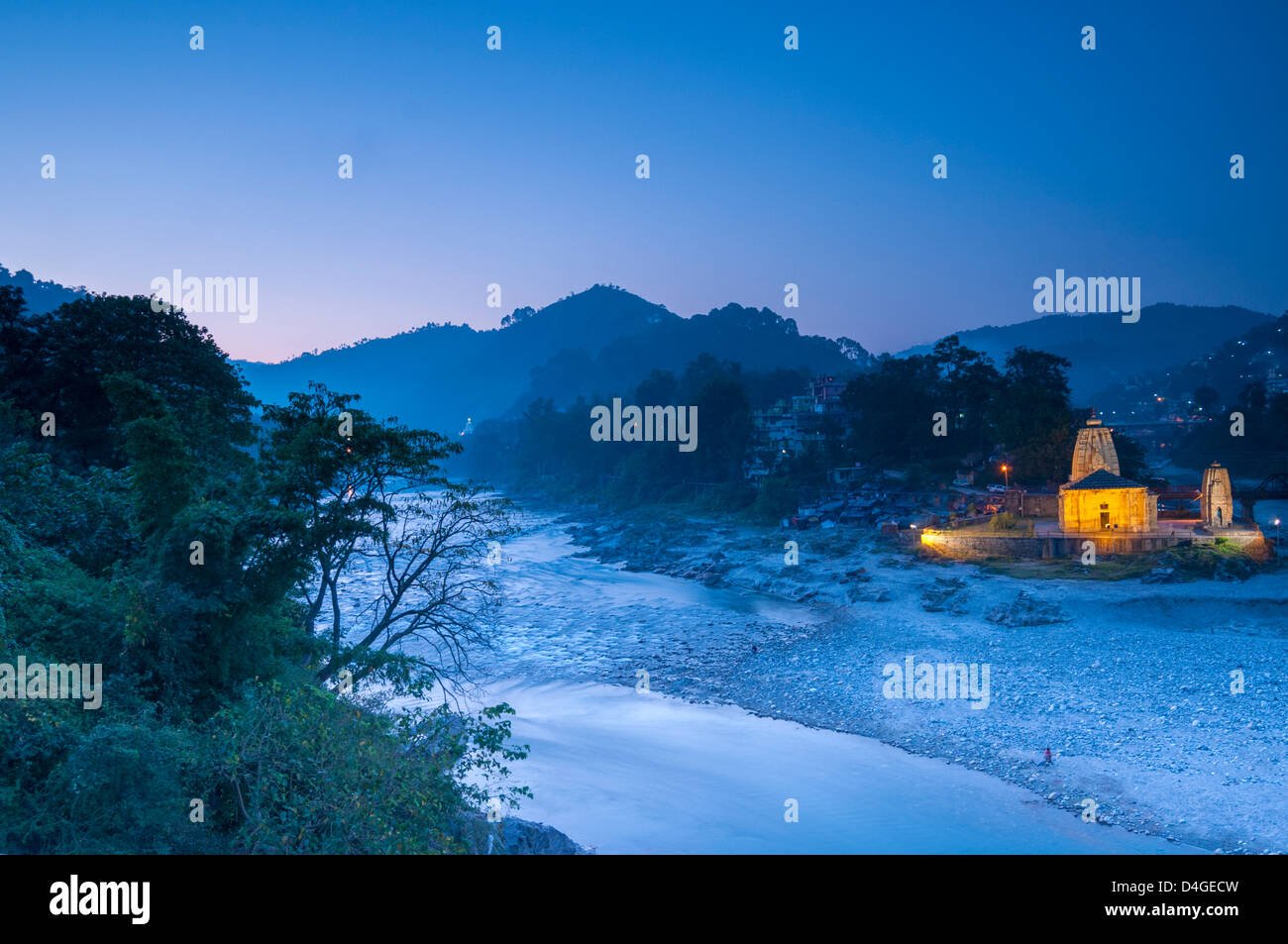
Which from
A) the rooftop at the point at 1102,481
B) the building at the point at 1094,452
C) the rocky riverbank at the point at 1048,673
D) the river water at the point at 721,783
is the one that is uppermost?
the building at the point at 1094,452

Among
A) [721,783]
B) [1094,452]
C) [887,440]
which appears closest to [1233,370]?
[887,440]

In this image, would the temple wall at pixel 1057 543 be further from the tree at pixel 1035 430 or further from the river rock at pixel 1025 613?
the tree at pixel 1035 430

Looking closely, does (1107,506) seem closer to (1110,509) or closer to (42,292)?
(1110,509)

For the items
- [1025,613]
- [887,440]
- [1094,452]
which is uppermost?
[887,440]

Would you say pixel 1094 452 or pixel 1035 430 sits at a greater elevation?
pixel 1035 430

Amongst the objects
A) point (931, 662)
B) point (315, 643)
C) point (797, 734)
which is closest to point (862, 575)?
point (931, 662)

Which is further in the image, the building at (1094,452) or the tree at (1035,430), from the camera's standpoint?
the tree at (1035,430)

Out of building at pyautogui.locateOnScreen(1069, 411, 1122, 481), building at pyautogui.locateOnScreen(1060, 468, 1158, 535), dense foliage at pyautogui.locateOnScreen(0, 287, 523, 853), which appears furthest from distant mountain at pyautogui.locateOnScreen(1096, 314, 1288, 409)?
dense foliage at pyautogui.locateOnScreen(0, 287, 523, 853)

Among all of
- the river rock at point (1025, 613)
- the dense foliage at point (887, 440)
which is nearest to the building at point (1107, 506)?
the river rock at point (1025, 613)

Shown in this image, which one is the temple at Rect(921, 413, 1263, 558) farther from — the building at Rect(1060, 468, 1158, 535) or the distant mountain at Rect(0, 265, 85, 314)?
the distant mountain at Rect(0, 265, 85, 314)

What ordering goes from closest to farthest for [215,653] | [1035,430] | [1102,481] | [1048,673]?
A: [215,653]
[1048,673]
[1102,481]
[1035,430]
